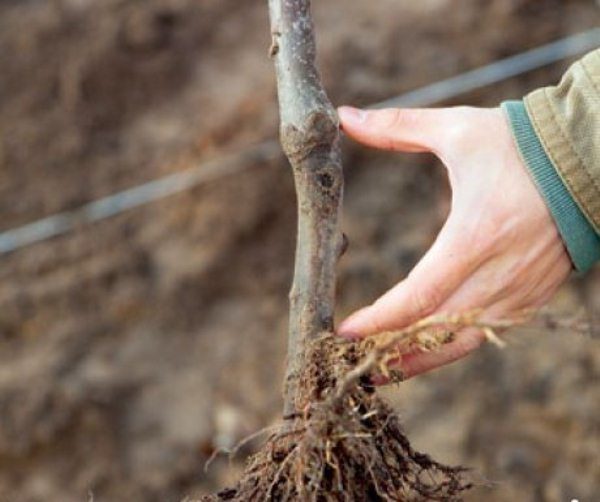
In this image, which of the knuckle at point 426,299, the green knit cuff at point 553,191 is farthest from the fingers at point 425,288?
the green knit cuff at point 553,191

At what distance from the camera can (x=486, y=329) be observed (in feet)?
3.52

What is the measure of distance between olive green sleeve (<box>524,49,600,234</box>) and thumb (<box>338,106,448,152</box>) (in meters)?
0.14

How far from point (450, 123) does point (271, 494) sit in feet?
1.68

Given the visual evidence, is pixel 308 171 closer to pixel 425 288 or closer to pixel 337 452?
pixel 425 288

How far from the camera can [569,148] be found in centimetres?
132

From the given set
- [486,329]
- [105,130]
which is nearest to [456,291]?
[486,329]

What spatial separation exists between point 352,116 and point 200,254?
154 centimetres

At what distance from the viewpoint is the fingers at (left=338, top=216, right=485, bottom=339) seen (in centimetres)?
133

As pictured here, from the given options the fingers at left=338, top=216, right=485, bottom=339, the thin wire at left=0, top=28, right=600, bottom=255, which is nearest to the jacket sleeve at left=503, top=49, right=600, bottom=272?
the fingers at left=338, top=216, right=485, bottom=339

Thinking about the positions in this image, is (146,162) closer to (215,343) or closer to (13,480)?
(215,343)

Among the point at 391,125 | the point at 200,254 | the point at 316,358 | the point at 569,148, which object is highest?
the point at 200,254

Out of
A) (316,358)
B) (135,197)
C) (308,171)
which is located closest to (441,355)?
(316,358)

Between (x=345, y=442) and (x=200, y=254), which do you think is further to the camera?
(x=200, y=254)

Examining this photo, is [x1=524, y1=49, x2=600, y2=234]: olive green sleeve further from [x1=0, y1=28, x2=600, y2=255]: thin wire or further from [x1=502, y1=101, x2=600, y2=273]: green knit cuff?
[x1=0, y1=28, x2=600, y2=255]: thin wire
